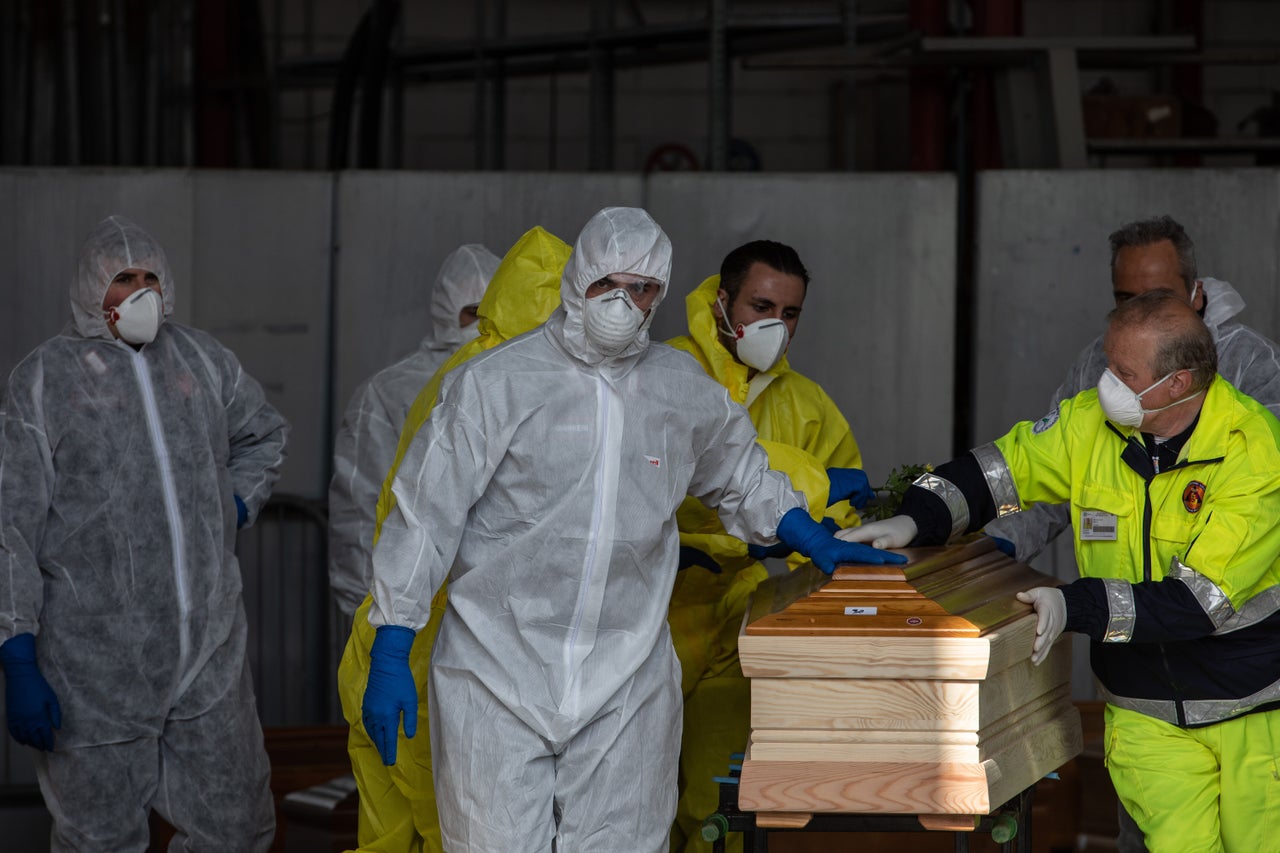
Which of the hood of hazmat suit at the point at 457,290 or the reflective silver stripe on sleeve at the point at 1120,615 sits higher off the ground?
the hood of hazmat suit at the point at 457,290

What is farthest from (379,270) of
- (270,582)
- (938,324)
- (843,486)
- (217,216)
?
(843,486)

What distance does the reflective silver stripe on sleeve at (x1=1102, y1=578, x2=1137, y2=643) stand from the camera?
245 cm

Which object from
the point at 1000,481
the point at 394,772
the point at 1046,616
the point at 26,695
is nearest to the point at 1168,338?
the point at 1000,481

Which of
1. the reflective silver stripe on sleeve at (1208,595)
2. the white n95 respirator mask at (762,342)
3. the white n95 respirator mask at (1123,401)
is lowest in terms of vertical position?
the reflective silver stripe on sleeve at (1208,595)

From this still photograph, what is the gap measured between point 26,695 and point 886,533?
1.70 metres

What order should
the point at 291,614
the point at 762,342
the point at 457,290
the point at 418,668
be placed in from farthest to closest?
the point at 291,614 < the point at 457,290 < the point at 762,342 < the point at 418,668

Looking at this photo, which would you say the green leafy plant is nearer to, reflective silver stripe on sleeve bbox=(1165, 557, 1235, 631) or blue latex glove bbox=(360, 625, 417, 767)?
reflective silver stripe on sleeve bbox=(1165, 557, 1235, 631)

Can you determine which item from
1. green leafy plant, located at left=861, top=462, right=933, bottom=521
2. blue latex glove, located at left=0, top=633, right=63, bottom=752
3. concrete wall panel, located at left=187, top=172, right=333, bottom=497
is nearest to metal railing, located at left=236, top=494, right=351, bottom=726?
concrete wall panel, located at left=187, top=172, right=333, bottom=497

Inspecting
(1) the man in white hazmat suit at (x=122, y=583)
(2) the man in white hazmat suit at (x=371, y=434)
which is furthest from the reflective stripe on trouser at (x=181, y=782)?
(2) the man in white hazmat suit at (x=371, y=434)

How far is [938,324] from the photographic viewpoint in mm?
4859

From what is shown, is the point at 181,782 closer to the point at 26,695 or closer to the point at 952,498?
the point at 26,695

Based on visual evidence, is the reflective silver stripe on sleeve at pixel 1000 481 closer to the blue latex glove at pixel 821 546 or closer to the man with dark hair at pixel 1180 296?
the blue latex glove at pixel 821 546

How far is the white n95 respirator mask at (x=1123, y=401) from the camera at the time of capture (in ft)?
8.24

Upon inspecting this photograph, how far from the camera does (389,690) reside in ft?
7.81
